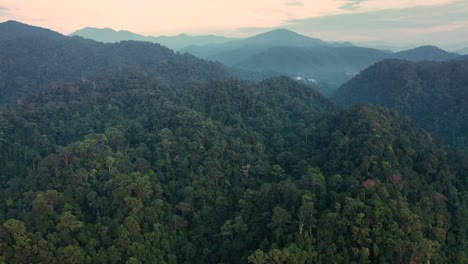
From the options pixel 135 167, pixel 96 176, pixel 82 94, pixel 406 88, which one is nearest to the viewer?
pixel 96 176

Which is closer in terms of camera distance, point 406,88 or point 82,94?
point 82,94

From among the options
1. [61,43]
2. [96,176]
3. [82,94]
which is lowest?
[96,176]

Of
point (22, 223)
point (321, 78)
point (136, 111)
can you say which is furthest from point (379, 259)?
point (321, 78)

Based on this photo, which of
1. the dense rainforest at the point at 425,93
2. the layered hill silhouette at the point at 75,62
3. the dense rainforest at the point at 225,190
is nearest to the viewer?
the dense rainforest at the point at 225,190

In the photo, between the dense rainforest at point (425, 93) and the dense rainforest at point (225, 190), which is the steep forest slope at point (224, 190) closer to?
the dense rainforest at point (225, 190)

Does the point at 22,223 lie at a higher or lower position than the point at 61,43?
lower

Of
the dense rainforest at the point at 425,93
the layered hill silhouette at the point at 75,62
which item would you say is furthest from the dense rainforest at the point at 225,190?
the layered hill silhouette at the point at 75,62

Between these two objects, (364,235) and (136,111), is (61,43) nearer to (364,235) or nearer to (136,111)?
(136,111)

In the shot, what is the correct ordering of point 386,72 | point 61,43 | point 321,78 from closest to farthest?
1. point 386,72
2. point 61,43
3. point 321,78
